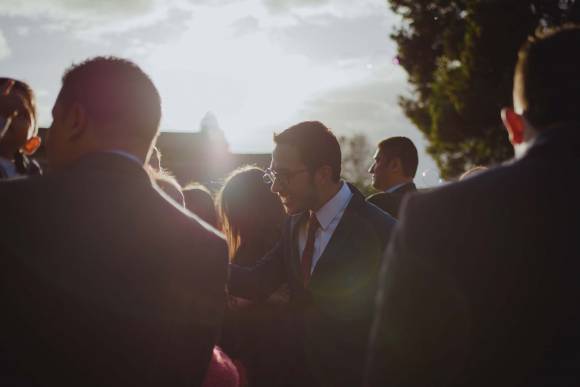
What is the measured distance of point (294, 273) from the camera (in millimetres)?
3582

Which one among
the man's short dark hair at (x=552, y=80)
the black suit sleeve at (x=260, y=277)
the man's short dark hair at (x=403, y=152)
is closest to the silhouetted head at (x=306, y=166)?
the black suit sleeve at (x=260, y=277)

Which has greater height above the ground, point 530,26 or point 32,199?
point 530,26

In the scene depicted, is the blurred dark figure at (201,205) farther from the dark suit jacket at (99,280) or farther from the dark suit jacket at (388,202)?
the dark suit jacket at (99,280)

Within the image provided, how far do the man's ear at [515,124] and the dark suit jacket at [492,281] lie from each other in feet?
0.45

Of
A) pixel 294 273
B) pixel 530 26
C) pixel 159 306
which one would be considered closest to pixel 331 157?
pixel 294 273

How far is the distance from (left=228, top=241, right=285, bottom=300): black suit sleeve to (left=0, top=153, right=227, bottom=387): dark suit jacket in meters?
1.60

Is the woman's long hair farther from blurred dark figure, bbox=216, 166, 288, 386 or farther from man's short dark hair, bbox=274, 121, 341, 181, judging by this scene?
man's short dark hair, bbox=274, 121, 341, 181

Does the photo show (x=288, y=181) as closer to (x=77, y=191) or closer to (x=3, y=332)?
(x=77, y=191)

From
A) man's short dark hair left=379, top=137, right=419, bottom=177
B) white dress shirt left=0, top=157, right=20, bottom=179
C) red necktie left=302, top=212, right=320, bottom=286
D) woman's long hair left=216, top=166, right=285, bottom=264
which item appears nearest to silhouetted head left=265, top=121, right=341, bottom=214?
red necktie left=302, top=212, right=320, bottom=286

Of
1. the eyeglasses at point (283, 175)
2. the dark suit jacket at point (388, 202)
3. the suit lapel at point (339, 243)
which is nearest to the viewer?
the suit lapel at point (339, 243)

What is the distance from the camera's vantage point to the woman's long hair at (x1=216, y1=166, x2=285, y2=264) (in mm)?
3963

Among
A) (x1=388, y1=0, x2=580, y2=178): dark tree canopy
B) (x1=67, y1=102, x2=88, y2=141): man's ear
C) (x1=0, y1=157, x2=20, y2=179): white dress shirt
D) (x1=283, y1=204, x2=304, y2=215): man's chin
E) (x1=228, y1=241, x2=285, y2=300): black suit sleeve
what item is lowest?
(x1=228, y1=241, x2=285, y2=300): black suit sleeve

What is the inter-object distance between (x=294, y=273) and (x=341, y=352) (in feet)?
2.20

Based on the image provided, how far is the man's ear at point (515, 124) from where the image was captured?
1.68 m
